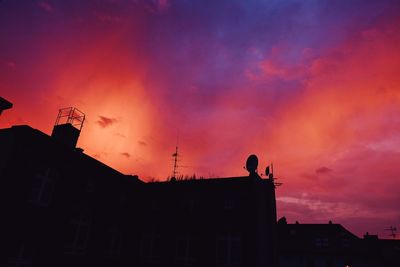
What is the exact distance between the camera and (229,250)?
23219 mm

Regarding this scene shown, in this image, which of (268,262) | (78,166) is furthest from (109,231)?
(268,262)

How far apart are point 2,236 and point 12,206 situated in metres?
1.79

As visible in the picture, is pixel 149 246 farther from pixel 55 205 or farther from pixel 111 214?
pixel 55 205

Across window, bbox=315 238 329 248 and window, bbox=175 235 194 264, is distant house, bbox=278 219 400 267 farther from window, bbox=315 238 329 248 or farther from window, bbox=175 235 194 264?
window, bbox=175 235 194 264

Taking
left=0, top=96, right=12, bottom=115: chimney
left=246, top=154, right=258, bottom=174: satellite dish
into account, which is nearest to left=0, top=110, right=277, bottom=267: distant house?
left=246, top=154, right=258, bottom=174: satellite dish

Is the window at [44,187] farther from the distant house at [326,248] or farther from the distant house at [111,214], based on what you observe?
the distant house at [326,248]

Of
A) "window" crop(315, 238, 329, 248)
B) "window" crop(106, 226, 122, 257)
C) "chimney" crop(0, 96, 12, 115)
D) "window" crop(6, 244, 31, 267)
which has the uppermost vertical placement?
"chimney" crop(0, 96, 12, 115)

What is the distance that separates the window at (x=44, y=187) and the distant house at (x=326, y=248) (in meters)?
38.0

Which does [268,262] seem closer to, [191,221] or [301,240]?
[191,221]

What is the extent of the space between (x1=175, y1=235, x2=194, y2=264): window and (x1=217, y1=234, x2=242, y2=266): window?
284 cm

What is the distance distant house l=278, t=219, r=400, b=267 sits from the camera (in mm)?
46312

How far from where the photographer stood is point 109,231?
2458 centimetres

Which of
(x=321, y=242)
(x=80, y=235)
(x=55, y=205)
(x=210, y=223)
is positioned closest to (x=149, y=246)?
(x=210, y=223)

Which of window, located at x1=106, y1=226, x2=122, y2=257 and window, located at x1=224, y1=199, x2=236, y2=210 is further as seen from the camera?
window, located at x1=224, y1=199, x2=236, y2=210
